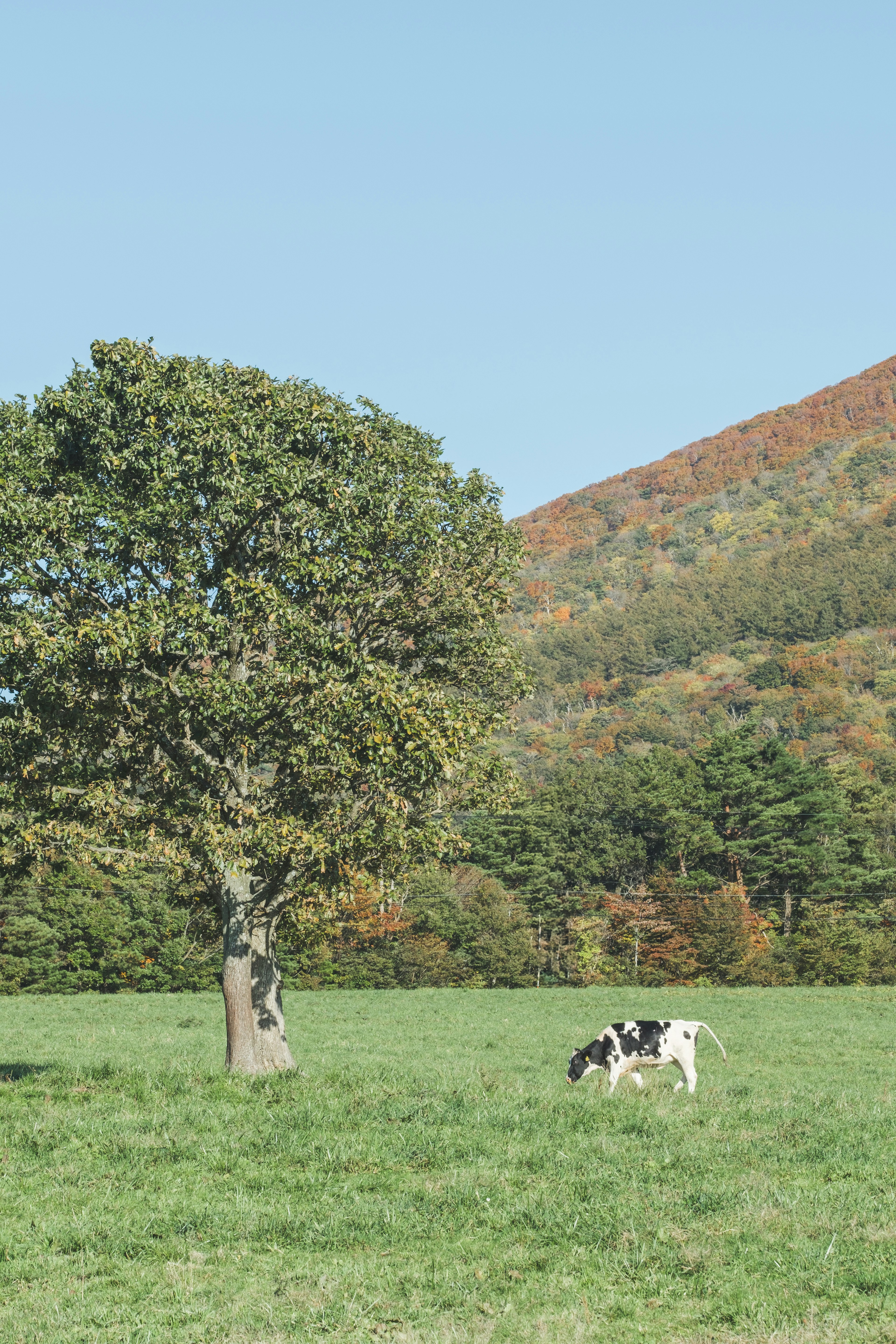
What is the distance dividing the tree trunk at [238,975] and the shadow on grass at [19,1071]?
3.17m

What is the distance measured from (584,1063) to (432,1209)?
10.2 m

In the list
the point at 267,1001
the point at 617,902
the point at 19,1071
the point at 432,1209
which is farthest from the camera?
Answer: the point at 617,902

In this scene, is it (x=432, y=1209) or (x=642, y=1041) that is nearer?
(x=432, y=1209)

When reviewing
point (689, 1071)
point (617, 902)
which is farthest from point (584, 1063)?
point (617, 902)

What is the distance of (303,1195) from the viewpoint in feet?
37.9

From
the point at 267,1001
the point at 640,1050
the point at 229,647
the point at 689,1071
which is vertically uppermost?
the point at 229,647

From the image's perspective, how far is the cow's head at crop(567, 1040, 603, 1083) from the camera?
20406mm

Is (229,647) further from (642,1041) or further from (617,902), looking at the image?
(617,902)

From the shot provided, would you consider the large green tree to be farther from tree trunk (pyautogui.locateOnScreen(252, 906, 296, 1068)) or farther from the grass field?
the grass field

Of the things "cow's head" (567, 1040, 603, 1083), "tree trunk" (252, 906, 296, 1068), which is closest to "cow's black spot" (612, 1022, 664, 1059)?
"cow's head" (567, 1040, 603, 1083)

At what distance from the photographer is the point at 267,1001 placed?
2202cm

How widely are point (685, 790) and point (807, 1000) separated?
42.3 m

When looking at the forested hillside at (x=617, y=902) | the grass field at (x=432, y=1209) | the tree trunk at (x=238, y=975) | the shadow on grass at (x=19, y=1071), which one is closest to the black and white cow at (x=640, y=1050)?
the grass field at (x=432, y=1209)

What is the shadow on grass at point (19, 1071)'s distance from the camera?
1780 cm
